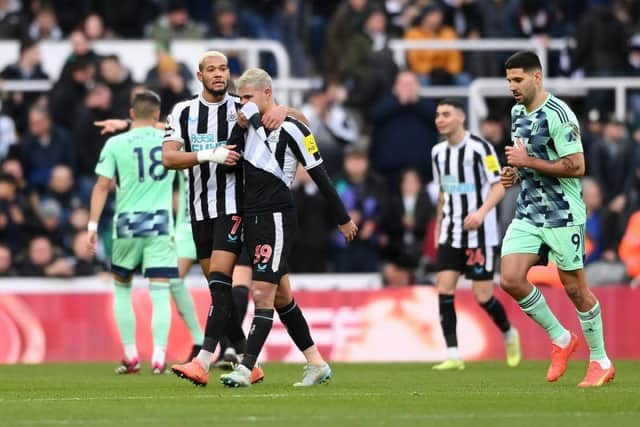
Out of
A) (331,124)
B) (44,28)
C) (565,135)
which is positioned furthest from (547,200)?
(44,28)

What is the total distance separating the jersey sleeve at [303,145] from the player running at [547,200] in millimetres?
1375

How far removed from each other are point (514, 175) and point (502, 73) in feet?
36.9

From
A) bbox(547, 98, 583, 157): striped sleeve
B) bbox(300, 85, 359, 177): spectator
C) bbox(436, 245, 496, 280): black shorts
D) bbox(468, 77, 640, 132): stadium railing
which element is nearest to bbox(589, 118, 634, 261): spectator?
bbox(468, 77, 640, 132): stadium railing

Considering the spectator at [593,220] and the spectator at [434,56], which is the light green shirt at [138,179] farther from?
the spectator at [434,56]

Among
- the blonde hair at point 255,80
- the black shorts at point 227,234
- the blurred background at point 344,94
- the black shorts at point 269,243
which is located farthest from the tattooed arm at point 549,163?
the blurred background at point 344,94

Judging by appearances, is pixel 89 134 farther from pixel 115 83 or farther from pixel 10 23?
pixel 10 23

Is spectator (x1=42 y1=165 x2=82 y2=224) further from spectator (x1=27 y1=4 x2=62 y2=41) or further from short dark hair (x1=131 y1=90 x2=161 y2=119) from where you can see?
short dark hair (x1=131 y1=90 x2=161 y2=119)

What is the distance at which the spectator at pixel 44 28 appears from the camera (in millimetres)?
22734

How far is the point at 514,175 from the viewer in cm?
1209

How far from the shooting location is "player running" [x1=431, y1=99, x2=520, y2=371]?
51.7 feet

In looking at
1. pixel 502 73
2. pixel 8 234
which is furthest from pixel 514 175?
pixel 502 73

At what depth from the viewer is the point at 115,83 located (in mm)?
20922

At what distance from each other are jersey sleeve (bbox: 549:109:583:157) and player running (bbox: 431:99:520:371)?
3.65 metres

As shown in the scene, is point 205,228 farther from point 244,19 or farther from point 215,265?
point 244,19
